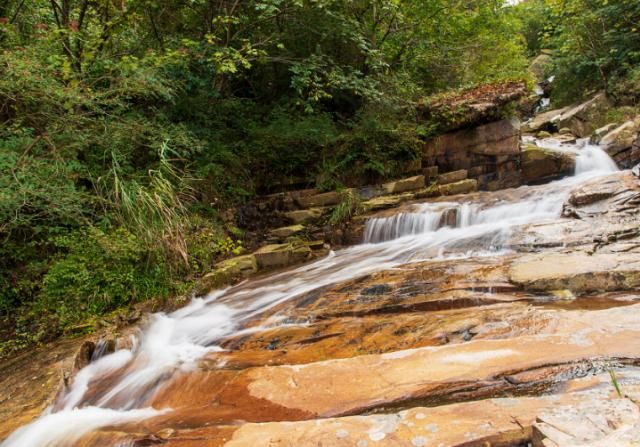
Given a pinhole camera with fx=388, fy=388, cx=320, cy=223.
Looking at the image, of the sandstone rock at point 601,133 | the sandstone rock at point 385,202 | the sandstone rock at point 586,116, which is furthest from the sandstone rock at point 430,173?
the sandstone rock at point 586,116

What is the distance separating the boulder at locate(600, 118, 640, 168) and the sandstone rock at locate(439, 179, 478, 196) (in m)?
3.63

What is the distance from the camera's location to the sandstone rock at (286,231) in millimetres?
8085

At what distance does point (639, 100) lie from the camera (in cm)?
1171

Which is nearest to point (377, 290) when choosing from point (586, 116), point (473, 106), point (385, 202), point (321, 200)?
point (385, 202)

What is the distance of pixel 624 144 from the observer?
30.9 ft

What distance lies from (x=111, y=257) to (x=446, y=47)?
1085 cm

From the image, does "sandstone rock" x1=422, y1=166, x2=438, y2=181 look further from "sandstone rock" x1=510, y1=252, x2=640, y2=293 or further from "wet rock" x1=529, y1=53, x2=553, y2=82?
"wet rock" x1=529, y1=53, x2=553, y2=82

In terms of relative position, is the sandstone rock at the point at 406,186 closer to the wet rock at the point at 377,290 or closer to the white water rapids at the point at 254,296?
the white water rapids at the point at 254,296

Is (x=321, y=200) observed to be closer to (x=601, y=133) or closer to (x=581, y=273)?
(x=581, y=273)

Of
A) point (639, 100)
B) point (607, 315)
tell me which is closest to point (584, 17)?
point (639, 100)

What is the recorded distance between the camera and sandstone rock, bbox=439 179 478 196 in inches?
353

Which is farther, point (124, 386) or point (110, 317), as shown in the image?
point (110, 317)

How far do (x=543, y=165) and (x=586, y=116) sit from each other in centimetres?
555

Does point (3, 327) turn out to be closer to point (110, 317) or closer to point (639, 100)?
point (110, 317)
